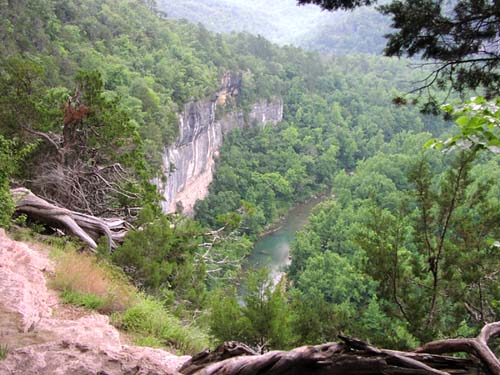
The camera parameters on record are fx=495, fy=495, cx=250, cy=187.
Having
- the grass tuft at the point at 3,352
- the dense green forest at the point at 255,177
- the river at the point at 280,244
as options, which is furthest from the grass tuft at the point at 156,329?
the river at the point at 280,244

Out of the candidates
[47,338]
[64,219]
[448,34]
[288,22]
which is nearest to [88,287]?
[47,338]

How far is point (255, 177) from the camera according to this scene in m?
46.2

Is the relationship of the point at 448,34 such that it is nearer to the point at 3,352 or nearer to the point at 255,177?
the point at 3,352

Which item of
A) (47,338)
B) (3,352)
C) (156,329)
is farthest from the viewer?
(156,329)

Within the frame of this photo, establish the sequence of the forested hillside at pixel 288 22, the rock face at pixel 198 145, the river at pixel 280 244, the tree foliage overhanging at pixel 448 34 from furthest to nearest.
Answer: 1. the forested hillside at pixel 288 22
2. the rock face at pixel 198 145
3. the river at pixel 280 244
4. the tree foliage overhanging at pixel 448 34

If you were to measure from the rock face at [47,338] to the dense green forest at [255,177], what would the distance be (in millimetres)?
728

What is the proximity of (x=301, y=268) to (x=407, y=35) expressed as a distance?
23296 millimetres

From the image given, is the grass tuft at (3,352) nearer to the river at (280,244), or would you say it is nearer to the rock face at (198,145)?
the rock face at (198,145)

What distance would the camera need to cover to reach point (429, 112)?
3.57 m

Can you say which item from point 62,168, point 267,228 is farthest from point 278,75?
point 62,168

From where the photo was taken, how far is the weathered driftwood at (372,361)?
2.07 meters

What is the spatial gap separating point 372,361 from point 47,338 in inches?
77.9

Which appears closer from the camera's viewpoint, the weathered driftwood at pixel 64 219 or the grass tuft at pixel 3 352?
the grass tuft at pixel 3 352

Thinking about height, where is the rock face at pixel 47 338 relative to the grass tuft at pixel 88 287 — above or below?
above
